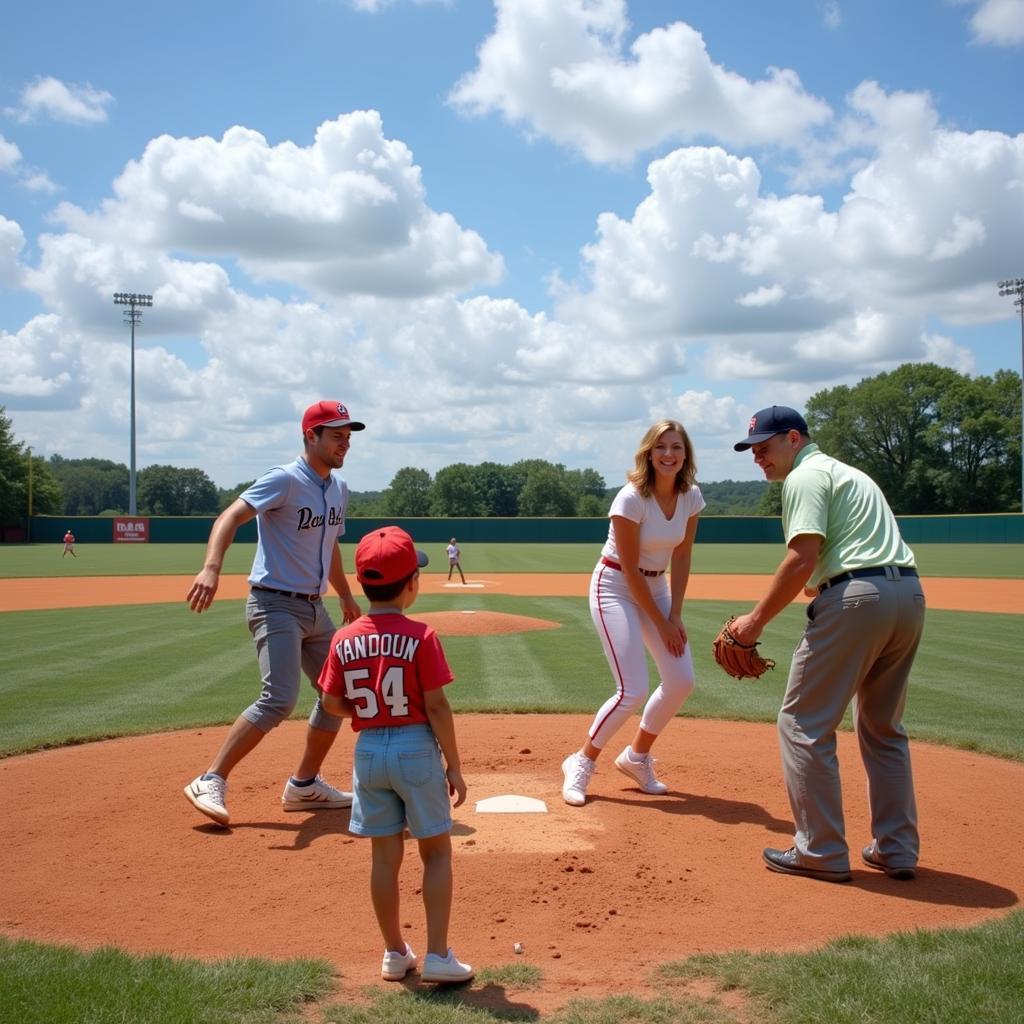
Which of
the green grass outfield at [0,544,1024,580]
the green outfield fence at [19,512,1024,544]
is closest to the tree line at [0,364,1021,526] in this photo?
the green outfield fence at [19,512,1024,544]

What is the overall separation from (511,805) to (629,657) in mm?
1043

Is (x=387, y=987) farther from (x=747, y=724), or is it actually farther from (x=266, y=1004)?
(x=747, y=724)

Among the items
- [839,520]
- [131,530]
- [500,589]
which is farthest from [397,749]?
[131,530]

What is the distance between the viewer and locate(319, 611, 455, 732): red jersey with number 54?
324 cm

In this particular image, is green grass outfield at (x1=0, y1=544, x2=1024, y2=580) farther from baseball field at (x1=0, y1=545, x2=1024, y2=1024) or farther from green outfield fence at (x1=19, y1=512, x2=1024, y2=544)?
baseball field at (x1=0, y1=545, x2=1024, y2=1024)

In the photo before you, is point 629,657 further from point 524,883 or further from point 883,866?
point 883,866

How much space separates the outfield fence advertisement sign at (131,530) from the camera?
58.0 m

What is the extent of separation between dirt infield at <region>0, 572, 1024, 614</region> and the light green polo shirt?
15693mm

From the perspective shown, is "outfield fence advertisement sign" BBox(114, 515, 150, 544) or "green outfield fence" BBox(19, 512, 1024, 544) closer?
"outfield fence advertisement sign" BBox(114, 515, 150, 544)

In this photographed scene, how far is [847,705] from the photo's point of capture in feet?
13.4

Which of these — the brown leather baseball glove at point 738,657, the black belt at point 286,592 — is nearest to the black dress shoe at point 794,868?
the brown leather baseball glove at point 738,657

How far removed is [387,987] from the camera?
3168 mm

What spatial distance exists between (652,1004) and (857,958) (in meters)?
0.78

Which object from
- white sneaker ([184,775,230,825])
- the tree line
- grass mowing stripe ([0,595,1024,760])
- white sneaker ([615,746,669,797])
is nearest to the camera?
white sneaker ([184,775,230,825])
